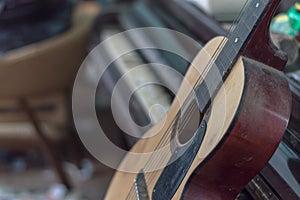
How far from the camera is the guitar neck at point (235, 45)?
0.66 metres

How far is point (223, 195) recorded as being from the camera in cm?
70

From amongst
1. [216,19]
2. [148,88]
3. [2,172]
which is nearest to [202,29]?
[216,19]

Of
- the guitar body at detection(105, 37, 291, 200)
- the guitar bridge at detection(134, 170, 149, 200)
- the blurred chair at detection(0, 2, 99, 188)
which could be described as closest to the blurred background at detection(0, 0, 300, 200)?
the blurred chair at detection(0, 2, 99, 188)

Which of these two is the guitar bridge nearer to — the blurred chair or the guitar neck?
the guitar neck

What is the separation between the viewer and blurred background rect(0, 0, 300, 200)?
1.22 meters

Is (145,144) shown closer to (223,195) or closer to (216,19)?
(223,195)

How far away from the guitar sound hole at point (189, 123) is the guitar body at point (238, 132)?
0.06 meters

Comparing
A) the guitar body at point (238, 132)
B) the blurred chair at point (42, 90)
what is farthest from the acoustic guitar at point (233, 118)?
the blurred chair at point (42, 90)

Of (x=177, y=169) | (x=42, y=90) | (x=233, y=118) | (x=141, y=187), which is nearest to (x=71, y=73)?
(x=42, y=90)

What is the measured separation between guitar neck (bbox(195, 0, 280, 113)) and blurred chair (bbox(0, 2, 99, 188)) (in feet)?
3.92

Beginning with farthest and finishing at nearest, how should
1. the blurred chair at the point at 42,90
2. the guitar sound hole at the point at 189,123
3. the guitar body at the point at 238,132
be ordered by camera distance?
the blurred chair at the point at 42,90, the guitar sound hole at the point at 189,123, the guitar body at the point at 238,132

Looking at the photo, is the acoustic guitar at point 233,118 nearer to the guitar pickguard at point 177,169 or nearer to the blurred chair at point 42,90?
the guitar pickguard at point 177,169

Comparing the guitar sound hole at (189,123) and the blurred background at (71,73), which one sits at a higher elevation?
the guitar sound hole at (189,123)

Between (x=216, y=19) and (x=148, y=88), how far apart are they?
25 cm
